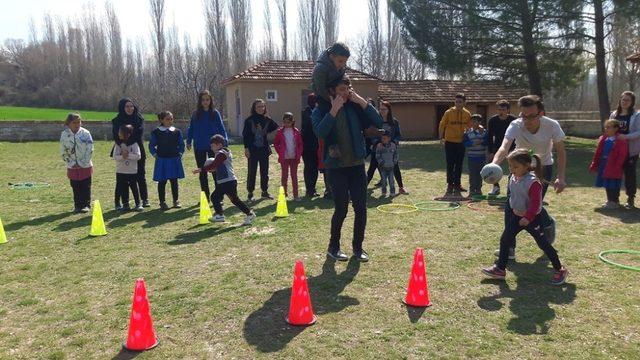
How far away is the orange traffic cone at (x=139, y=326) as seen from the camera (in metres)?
3.85

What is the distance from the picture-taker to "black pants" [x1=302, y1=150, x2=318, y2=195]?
34.8 ft

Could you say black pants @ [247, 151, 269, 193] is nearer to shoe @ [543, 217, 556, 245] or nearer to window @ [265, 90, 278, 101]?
shoe @ [543, 217, 556, 245]

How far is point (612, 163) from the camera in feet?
29.5

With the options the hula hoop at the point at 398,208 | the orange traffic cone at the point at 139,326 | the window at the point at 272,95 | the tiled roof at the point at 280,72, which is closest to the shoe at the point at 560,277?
the hula hoop at the point at 398,208

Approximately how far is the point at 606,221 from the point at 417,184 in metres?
5.16

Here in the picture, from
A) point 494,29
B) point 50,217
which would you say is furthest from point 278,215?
point 494,29

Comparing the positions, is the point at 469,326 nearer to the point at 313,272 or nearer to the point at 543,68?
the point at 313,272

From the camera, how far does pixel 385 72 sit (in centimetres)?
5234

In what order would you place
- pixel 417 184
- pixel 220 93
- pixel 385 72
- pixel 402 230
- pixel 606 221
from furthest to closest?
pixel 385 72 → pixel 220 93 → pixel 417 184 → pixel 606 221 → pixel 402 230

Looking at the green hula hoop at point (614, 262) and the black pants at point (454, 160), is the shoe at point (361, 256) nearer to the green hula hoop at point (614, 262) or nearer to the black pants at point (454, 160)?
the green hula hoop at point (614, 262)

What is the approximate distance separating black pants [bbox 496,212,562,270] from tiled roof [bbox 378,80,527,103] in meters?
26.3

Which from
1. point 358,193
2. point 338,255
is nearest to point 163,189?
point 338,255

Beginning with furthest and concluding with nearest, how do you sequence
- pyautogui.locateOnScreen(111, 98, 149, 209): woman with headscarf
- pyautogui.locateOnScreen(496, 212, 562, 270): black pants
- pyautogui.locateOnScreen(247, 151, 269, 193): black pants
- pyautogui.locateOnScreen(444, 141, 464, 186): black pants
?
pyautogui.locateOnScreen(444, 141, 464, 186): black pants
pyautogui.locateOnScreen(247, 151, 269, 193): black pants
pyautogui.locateOnScreen(111, 98, 149, 209): woman with headscarf
pyautogui.locateOnScreen(496, 212, 562, 270): black pants

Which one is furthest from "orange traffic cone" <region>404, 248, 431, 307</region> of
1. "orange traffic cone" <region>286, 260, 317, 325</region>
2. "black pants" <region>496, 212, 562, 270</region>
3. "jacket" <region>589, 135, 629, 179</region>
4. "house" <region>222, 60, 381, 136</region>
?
"house" <region>222, 60, 381, 136</region>
